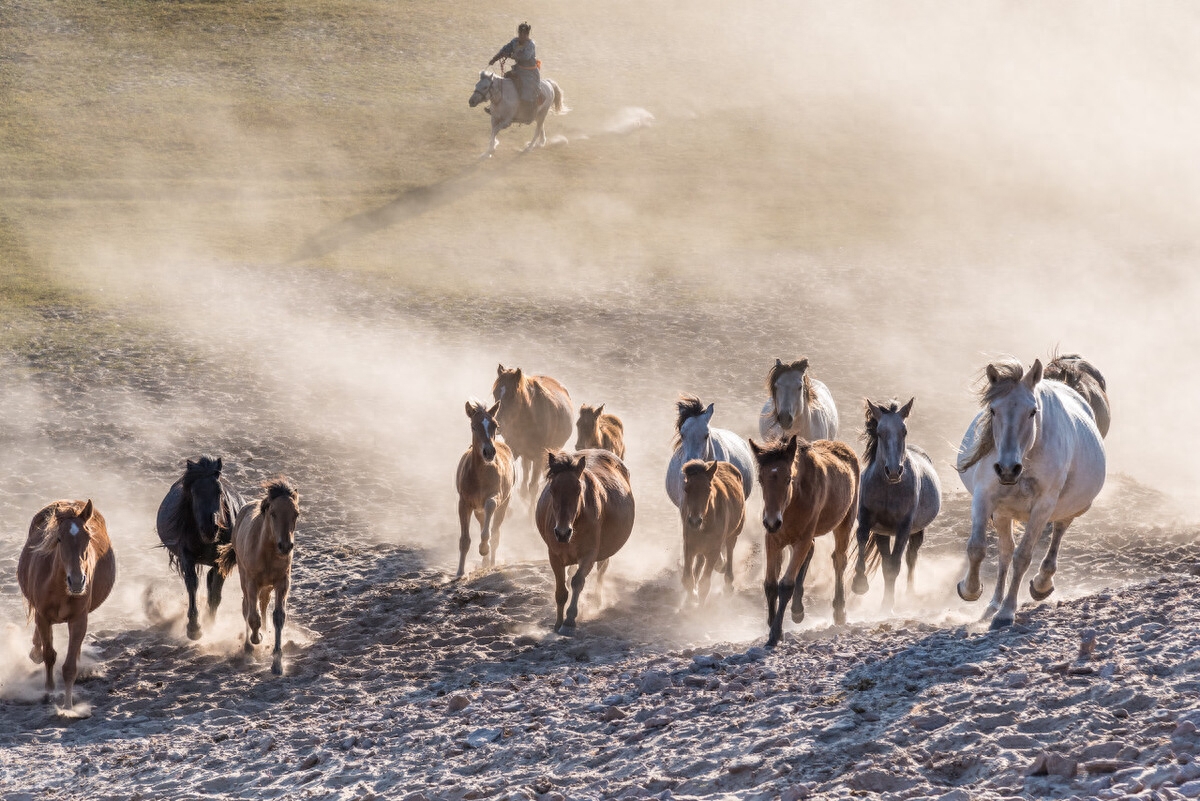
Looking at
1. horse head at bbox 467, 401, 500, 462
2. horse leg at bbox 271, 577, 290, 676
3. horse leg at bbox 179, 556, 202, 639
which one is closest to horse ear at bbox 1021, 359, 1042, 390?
horse head at bbox 467, 401, 500, 462

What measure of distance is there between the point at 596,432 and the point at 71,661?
6059 mm

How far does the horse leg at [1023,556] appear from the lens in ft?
29.9

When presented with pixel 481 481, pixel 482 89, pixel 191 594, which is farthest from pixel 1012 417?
pixel 482 89

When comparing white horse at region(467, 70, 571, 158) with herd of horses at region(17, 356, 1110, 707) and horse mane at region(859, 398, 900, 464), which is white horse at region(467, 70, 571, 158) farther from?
horse mane at region(859, 398, 900, 464)

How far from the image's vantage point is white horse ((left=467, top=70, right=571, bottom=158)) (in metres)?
32.1

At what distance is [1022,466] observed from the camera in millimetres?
8898

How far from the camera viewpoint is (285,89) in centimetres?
3675

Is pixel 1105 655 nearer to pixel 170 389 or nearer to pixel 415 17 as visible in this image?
pixel 170 389

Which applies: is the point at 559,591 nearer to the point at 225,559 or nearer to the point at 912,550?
the point at 225,559

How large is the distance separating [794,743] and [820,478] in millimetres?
3110

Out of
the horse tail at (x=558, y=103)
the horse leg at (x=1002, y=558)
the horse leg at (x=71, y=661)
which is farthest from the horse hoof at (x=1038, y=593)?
the horse tail at (x=558, y=103)

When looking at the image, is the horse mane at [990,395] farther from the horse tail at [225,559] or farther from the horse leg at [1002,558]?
the horse tail at [225,559]

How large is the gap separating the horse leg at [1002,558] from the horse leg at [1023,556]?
0.72 feet

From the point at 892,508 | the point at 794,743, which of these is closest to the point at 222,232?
the point at 892,508
